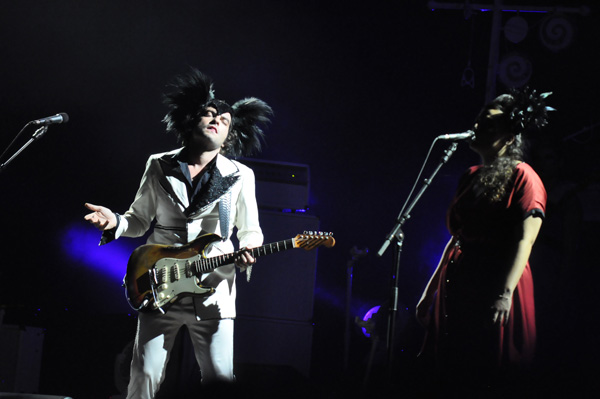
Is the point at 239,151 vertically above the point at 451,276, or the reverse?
the point at 239,151

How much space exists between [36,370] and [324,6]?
3.97 meters

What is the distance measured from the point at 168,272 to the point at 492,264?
60.0 inches

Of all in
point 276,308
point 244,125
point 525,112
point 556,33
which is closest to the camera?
point 525,112

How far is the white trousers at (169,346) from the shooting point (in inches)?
99.6

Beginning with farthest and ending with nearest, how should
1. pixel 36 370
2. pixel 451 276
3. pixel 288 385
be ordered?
pixel 36 370 → pixel 288 385 → pixel 451 276

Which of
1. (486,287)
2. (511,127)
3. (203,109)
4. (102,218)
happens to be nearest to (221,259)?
(102,218)

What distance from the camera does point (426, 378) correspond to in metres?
2.45

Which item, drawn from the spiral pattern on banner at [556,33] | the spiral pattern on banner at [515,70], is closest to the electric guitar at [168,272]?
the spiral pattern on banner at [515,70]

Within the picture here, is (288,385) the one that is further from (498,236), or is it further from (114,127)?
(114,127)

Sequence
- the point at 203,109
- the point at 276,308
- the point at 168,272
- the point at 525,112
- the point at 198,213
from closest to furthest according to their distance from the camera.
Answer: the point at 525,112
the point at 168,272
the point at 198,213
the point at 203,109
the point at 276,308

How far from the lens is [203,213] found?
2.75m

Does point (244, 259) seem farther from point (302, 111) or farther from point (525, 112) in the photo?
point (302, 111)

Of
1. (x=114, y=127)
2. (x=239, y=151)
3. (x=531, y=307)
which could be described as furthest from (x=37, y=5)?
(x=531, y=307)

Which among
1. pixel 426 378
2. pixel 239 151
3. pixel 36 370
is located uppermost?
pixel 239 151
